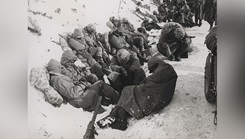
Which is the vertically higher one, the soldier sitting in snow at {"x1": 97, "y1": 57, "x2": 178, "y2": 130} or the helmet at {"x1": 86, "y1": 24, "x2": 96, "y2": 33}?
the helmet at {"x1": 86, "y1": 24, "x2": 96, "y2": 33}

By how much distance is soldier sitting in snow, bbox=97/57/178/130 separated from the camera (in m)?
1.64

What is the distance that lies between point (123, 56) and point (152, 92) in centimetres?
25

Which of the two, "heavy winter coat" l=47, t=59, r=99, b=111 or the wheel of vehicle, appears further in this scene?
"heavy winter coat" l=47, t=59, r=99, b=111

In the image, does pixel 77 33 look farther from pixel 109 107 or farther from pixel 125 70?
pixel 109 107

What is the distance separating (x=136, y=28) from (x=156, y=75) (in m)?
0.28

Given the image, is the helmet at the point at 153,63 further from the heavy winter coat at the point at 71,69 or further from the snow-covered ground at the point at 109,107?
the heavy winter coat at the point at 71,69

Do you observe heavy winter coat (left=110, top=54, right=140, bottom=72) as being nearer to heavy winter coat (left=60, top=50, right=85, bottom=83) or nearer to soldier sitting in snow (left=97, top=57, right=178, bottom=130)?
soldier sitting in snow (left=97, top=57, right=178, bottom=130)

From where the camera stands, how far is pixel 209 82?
1.59 meters

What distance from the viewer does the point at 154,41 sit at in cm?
168

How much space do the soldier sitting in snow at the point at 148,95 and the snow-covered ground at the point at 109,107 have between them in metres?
0.03

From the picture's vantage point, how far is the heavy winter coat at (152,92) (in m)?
1.63

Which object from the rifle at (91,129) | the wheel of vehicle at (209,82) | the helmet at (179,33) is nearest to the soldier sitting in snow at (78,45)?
the rifle at (91,129)

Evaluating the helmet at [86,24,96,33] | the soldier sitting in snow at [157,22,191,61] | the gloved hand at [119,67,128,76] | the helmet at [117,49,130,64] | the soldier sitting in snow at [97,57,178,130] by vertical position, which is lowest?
the soldier sitting in snow at [97,57,178,130]

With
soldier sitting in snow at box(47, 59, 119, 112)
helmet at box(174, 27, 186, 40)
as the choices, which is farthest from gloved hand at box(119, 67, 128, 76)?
helmet at box(174, 27, 186, 40)
